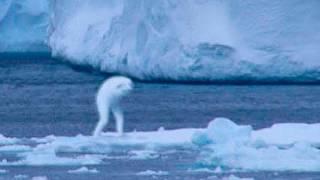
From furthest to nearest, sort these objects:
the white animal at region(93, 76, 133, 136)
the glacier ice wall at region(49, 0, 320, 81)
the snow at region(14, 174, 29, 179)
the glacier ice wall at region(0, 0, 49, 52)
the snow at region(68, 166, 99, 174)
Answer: the glacier ice wall at region(0, 0, 49, 52)
the glacier ice wall at region(49, 0, 320, 81)
the white animal at region(93, 76, 133, 136)
the snow at region(68, 166, 99, 174)
the snow at region(14, 174, 29, 179)

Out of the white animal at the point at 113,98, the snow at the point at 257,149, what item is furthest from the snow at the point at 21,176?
the white animal at the point at 113,98

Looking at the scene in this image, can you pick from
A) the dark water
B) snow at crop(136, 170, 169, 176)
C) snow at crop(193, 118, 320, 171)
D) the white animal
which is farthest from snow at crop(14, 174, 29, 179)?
the white animal

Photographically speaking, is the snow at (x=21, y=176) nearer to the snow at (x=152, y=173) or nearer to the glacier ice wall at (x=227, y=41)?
the snow at (x=152, y=173)

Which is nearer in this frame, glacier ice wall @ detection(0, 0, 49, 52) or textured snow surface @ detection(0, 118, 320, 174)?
textured snow surface @ detection(0, 118, 320, 174)

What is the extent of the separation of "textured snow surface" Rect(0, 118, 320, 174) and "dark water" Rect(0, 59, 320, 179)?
199 mm

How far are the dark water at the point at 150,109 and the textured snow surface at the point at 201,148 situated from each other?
20cm

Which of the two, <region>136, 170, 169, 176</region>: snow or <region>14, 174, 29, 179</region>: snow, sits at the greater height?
<region>136, 170, 169, 176</region>: snow

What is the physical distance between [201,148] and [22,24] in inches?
690

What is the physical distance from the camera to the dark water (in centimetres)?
688

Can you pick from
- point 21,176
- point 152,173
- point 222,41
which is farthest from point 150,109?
point 21,176

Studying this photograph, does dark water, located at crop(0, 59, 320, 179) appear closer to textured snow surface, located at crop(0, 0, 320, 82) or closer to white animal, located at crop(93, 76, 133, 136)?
textured snow surface, located at crop(0, 0, 320, 82)

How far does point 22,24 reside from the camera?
24.7m

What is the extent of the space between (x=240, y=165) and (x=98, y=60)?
1064 centimetres

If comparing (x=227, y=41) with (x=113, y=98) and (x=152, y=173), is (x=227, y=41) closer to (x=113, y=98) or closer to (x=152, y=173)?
(x=113, y=98)
